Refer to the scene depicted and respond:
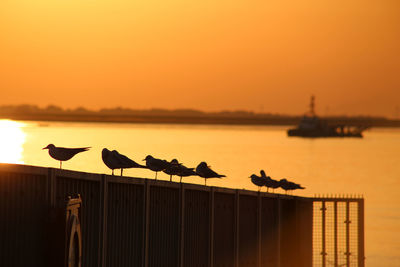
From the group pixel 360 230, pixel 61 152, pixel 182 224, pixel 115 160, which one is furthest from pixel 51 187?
pixel 360 230

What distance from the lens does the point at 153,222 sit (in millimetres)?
17172

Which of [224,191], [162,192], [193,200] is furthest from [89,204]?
[224,191]

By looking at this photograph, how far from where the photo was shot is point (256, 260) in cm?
2267

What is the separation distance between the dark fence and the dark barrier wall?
1cm

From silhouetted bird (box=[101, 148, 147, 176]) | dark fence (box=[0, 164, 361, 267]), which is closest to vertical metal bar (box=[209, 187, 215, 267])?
dark fence (box=[0, 164, 361, 267])

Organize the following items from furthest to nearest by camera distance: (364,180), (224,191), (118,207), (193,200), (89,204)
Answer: (364,180)
(224,191)
(193,200)
(118,207)
(89,204)

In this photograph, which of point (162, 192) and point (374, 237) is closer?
point (162, 192)

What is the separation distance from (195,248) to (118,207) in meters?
4.71

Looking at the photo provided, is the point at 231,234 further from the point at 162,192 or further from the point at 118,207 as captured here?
the point at 118,207

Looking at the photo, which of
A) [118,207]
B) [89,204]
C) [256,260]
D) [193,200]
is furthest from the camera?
[256,260]

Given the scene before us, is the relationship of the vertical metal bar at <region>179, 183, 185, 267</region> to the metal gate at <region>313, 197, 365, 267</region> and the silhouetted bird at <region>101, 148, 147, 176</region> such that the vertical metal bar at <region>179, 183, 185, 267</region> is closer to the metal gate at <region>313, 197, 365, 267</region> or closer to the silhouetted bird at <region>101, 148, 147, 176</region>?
the silhouetted bird at <region>101, 148, 147, 176</region>

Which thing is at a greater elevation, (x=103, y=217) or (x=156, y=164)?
(x=156, y=164)

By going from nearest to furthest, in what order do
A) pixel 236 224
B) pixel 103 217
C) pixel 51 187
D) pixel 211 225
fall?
pixel 51 187 → pixel 103 217 → pixel 211 225 → pixel 236 224

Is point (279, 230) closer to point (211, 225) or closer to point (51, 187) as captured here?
point (211, 225)
